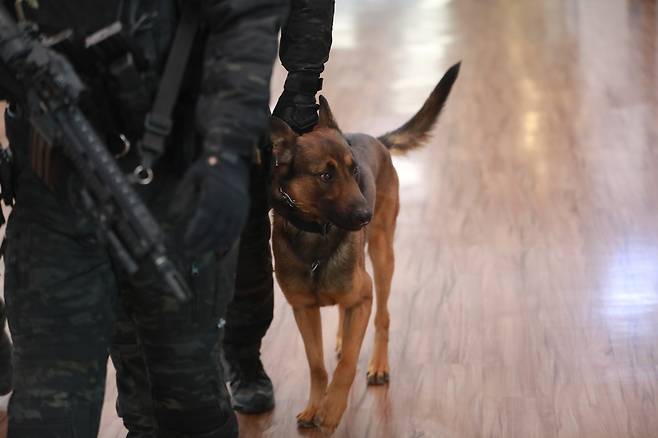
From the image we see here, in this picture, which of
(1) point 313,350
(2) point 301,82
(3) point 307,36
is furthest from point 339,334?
(3) point 307,36

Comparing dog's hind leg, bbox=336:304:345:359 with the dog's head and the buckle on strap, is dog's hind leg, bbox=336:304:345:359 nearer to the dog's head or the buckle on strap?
the dog's head

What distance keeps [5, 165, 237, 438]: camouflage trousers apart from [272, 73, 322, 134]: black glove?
878 millimetres

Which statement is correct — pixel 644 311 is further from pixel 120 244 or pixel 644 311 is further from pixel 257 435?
pixel 120 244

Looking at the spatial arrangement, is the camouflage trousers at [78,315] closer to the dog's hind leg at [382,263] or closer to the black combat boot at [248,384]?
the black combat boot at [248,384]

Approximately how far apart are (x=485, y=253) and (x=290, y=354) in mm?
1079

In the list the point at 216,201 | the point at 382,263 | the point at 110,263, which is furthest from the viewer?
the point at 382,263

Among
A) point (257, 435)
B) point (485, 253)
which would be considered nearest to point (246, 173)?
point (257, 435)

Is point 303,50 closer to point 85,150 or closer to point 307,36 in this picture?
point 307,36

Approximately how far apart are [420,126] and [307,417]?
1.11 meters

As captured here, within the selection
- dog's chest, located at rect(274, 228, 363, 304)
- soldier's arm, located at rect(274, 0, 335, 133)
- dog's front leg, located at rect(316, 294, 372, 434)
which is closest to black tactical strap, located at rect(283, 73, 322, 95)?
soldier's arm, located at rect(274, 0, 335, 133)

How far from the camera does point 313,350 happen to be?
344 cm

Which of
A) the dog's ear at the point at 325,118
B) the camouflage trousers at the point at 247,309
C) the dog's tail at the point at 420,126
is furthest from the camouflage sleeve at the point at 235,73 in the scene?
the dog's tail at the point at 420,126

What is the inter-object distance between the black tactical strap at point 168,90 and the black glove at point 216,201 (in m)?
0.08

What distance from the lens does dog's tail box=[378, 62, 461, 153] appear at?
157 inches
